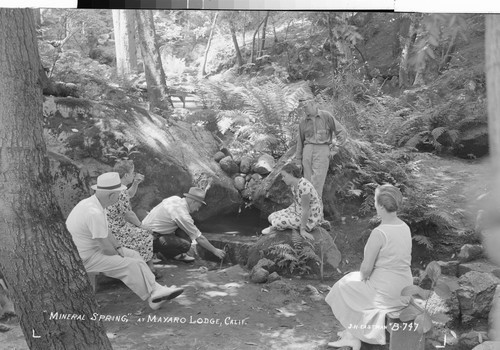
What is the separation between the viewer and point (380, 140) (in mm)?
4277

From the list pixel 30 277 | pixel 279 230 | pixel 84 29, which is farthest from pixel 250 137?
pixel 30 277

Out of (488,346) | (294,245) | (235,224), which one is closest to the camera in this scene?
(488,346)

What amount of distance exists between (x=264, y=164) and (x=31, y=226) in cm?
178

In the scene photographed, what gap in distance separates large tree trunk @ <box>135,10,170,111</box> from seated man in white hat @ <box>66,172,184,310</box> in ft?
2.58

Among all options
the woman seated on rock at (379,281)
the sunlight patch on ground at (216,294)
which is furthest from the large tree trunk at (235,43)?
the sunlight patch on ground at (216,294)

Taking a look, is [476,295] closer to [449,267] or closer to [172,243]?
[449,267]

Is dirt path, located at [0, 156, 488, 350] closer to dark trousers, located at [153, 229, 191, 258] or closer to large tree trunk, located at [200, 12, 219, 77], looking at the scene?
dark trousers, located at [153, 229, 191, 258]

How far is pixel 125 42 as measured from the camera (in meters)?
4.29

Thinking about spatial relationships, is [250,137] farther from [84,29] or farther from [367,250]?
[84,29]

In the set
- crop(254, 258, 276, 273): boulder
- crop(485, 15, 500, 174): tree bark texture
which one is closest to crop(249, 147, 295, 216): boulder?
crop(254, 258, 276, 273): boulder

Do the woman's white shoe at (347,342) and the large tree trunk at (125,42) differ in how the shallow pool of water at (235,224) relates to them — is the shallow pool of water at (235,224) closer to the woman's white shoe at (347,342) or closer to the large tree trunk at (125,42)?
the woman's white shoe at (347,342)

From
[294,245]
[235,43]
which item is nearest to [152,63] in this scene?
[235,43]

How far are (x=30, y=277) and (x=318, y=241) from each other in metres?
2.10

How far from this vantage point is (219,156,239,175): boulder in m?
4.39
